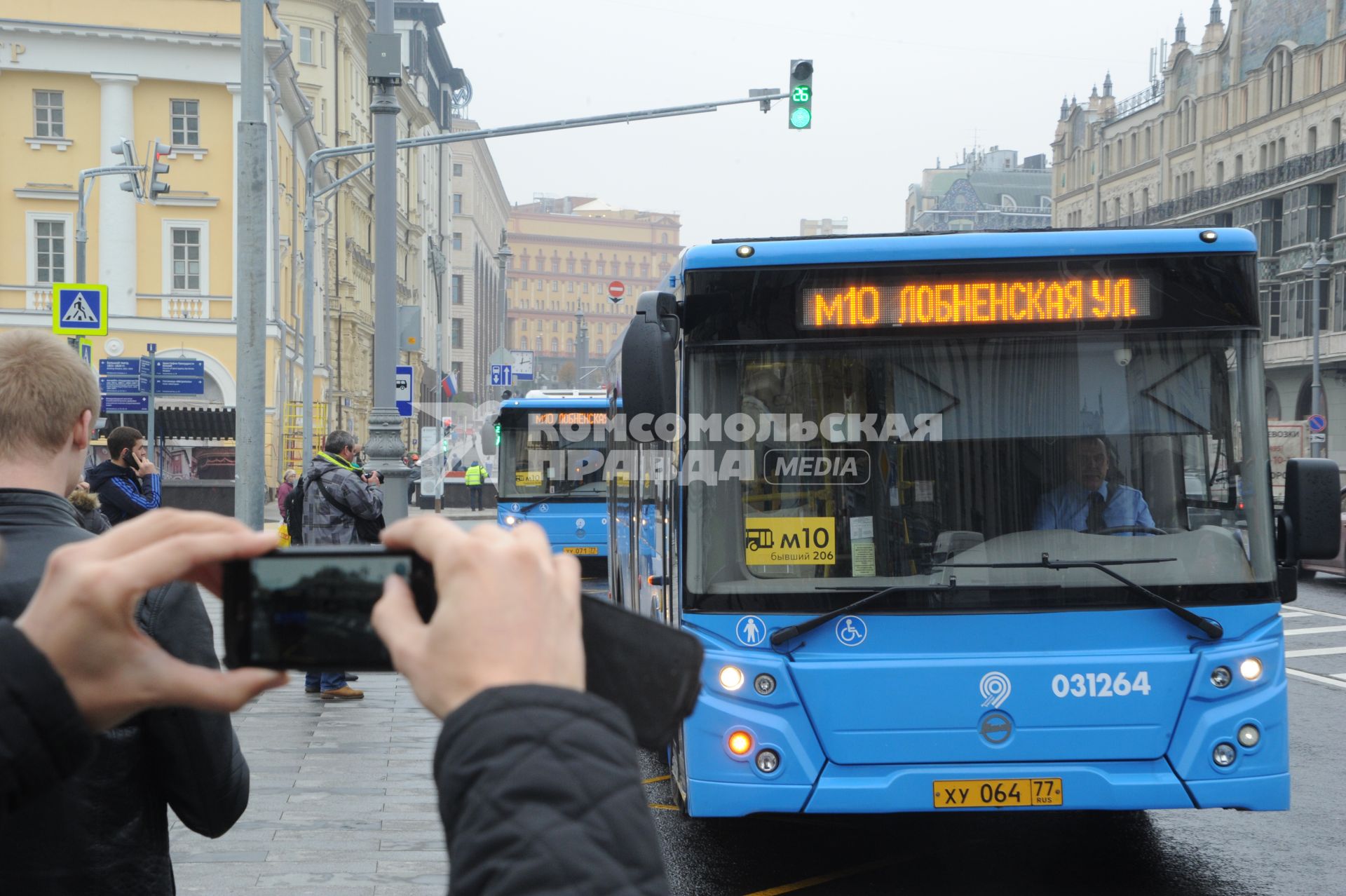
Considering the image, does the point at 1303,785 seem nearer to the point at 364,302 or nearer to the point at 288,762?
the point at 288,762

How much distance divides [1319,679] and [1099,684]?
29.6 ft

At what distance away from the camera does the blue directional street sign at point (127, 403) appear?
82.2 ft

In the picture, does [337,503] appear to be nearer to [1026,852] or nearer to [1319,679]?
[1026,852]

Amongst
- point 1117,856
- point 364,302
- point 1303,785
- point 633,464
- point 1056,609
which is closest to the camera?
point 1056,609

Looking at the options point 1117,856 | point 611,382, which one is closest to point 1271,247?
point 611,382

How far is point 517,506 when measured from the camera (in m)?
20.9

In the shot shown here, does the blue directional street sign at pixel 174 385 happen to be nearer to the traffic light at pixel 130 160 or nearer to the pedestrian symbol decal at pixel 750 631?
the traffic light at pixel 130 160

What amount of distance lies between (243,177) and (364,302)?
66.6m

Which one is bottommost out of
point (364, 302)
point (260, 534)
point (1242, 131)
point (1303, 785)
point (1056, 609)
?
point (1303, 785)

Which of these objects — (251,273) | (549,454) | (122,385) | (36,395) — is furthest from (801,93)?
(36,395)

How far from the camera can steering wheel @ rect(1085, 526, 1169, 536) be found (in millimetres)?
6691

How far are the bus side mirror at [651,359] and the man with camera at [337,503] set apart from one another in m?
5.11

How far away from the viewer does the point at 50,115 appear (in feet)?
152

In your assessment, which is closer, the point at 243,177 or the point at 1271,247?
the point at 243,177
